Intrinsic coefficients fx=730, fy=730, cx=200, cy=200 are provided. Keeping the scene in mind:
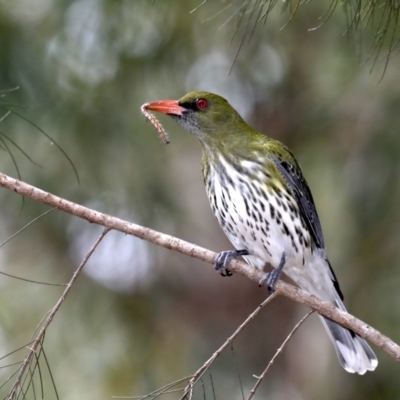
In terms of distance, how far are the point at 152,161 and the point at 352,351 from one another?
179 centimetres

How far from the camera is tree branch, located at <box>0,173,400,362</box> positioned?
2.45 m

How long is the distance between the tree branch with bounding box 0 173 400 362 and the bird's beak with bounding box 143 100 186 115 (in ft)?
3.36

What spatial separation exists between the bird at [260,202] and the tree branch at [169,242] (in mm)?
601

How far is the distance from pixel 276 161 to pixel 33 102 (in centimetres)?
149

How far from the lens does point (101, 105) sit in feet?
14.6

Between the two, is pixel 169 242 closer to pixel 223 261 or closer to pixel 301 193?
pixel 223 261

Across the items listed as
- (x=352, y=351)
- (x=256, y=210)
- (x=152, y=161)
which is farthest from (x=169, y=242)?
(x=152, y=161)

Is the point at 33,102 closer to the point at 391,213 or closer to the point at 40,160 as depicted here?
the point at 40,160

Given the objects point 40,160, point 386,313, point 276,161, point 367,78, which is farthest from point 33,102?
point 386,313

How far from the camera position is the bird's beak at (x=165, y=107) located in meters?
3.49

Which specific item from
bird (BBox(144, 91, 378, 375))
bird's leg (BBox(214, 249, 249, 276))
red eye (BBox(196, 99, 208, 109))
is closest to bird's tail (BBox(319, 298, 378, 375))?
bird (BBox(144, 91, 378, 375))

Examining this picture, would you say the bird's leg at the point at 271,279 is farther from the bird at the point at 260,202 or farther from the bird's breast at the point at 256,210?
the bird's breast at the point at 256,210

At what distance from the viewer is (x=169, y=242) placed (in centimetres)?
263

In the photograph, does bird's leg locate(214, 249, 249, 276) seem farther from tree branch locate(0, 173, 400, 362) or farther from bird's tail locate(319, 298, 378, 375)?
bird's tail locate(319, 298, 378, 375)
